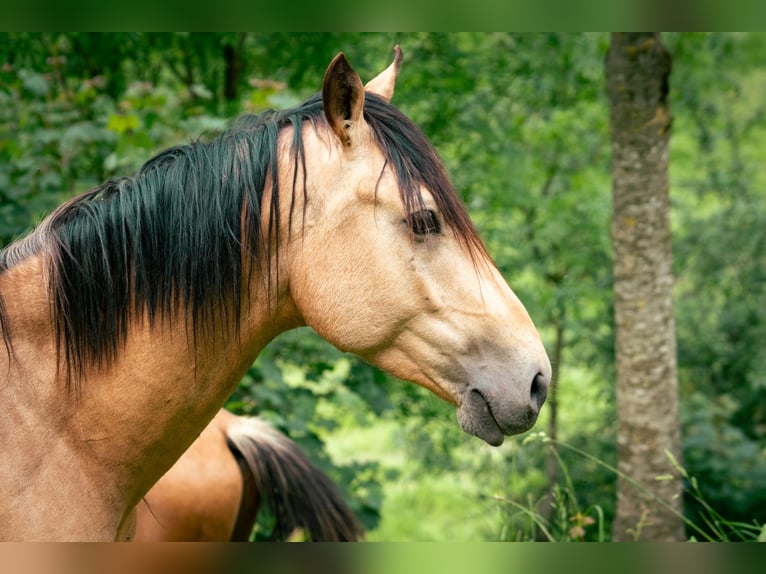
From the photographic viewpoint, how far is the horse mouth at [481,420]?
6.26 feet

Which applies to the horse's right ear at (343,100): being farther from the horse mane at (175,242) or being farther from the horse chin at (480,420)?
the horse chin at (480,420)

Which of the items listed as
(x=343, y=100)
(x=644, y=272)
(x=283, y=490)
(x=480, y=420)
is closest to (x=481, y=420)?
(x=480, y=420)

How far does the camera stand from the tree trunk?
165 inches

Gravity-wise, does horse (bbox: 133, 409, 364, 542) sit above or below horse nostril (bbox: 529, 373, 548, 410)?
below

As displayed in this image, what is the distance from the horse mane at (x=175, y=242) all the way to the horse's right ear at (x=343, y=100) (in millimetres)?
74

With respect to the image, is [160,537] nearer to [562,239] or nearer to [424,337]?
[424,337]

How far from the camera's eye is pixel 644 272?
14.0ft

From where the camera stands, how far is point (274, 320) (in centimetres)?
207

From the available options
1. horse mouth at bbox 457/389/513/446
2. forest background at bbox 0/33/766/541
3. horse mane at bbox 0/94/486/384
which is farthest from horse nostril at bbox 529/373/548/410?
forest background at bbox 0/33/766/541

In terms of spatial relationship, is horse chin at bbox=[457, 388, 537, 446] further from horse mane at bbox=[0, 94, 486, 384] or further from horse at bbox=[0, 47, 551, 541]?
horse mane at bbox=[0, 94, 486, 384]

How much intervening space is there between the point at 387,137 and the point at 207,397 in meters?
0.85

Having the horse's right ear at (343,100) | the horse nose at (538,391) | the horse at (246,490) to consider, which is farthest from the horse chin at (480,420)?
the horse at (246,490)

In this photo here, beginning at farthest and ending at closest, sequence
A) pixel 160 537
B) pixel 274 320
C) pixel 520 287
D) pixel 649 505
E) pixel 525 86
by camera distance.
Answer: pixel 525 86
pixel 520 287
pixel 649 505
pixel 160 537
pixel 274 320

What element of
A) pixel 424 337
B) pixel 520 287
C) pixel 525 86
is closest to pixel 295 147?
pixel 424 337
